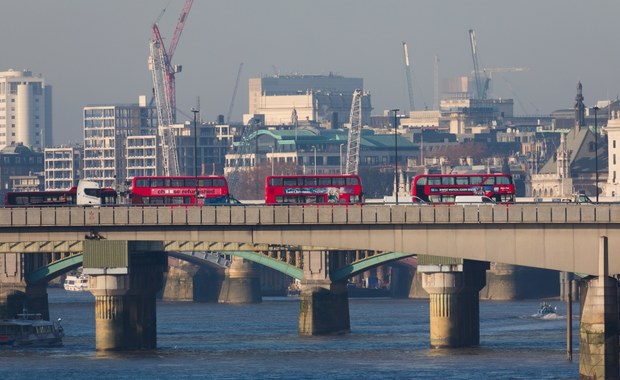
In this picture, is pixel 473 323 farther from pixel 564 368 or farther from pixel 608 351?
pixel 608 351

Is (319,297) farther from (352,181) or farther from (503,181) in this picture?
(503,181)

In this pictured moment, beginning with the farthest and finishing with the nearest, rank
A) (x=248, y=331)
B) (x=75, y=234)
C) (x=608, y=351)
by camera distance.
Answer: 1. (x=248, y=331)
2. (x=75, y=234)
3. (x=608, y=351)

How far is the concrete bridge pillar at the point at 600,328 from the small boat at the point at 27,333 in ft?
165

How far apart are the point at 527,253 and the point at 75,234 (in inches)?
1209

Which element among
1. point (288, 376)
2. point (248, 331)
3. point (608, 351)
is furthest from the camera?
point (248, 331)

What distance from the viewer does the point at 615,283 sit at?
130750 millimetres

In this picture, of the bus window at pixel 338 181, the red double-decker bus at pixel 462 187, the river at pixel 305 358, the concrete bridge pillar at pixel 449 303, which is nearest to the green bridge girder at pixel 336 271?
the river at pixel 305 358

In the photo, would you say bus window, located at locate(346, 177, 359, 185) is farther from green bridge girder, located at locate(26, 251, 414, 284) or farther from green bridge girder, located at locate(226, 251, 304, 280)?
green bridge girder, located at locate(226, 251, 304, 280)

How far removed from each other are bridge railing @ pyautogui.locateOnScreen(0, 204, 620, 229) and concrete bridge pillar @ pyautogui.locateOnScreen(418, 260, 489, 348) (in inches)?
521

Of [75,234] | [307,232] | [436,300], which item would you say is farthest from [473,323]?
[75,234]

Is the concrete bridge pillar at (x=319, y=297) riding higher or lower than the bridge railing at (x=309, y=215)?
lower

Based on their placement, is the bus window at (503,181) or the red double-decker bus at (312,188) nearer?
the red double-decker bus at (312,188)

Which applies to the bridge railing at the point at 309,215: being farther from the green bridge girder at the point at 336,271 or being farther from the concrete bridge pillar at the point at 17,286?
the concrete bridge pillar at the point at 17,286

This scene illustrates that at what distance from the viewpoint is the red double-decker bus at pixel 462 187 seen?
178 meters
